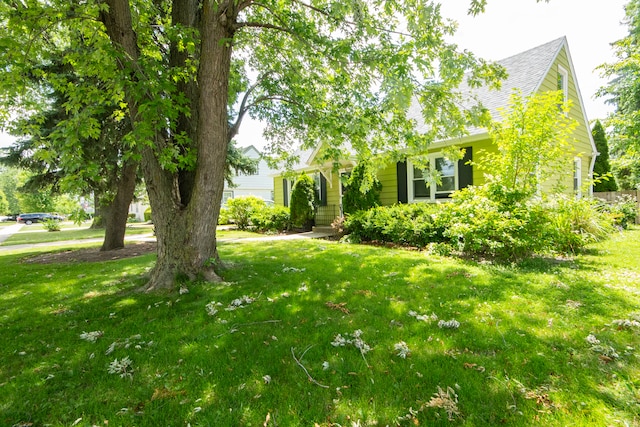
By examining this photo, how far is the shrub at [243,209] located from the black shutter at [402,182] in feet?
25.1

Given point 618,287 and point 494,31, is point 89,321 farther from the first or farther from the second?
point 494,31

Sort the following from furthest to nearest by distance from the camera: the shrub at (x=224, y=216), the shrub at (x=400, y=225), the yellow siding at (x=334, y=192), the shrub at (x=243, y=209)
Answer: the shrub at (x=224, y=216) < the shrub at (x=243, y=209) < the yellow siding at (x=334, y=192) < the shrub at (x=400, y=225)

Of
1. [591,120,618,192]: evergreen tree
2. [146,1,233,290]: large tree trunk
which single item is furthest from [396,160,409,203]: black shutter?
[591,120,618,192]: evergreen tree

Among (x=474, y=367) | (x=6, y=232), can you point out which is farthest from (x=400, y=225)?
(x=6, y=232)

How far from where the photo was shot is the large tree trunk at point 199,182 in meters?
4.38

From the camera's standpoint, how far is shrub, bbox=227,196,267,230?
51.6 feet

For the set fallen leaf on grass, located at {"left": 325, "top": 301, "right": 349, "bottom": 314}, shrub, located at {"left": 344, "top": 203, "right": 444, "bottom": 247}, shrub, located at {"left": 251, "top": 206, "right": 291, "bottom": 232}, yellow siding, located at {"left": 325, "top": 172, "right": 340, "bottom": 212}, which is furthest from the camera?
shrub, located at {"left": 251, "top": 206, "right": 291, "bottom": 232}

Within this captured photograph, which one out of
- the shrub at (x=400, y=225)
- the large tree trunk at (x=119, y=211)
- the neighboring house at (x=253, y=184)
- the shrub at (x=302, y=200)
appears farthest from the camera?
the neighboring house at (x=253, y=184)

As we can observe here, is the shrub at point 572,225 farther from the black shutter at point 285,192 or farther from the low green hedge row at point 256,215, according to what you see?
the black shutter at point 285,192

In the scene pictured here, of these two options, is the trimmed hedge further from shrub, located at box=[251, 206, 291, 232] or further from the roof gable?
shrub, located at box=[251, 206, 291, 232]

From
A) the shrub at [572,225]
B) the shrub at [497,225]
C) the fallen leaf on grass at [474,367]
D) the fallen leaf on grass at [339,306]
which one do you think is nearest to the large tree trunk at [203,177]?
the fallen leaf on grass at [339,306]

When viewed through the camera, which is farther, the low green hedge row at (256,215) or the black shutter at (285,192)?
the black shutter at (285,192)

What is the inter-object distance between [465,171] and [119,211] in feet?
33.3

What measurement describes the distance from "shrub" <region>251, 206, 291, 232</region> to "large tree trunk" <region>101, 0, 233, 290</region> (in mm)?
9158
